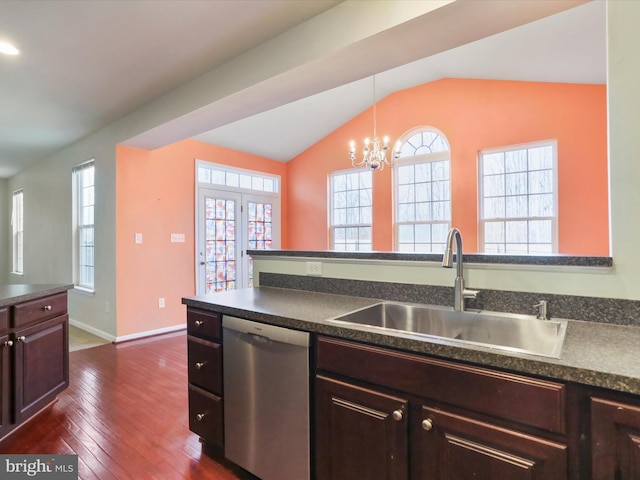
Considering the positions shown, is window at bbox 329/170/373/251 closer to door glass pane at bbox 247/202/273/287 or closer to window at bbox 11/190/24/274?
door glass pane at bbox 247/202/273/287

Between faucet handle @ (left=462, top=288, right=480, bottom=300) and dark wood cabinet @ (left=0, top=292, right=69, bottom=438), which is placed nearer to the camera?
faucet handle @ (left=462, top=288, right=480, bottom=300)

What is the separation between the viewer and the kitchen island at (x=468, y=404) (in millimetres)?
895

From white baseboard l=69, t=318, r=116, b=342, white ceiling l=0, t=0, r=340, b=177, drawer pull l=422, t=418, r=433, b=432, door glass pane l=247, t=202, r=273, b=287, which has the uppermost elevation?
white ceiling l=0, t=0, r=340, b=177

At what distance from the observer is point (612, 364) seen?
3.00 ft

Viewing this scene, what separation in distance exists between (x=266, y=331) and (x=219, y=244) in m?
3.92

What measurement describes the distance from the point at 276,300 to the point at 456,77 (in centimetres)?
415

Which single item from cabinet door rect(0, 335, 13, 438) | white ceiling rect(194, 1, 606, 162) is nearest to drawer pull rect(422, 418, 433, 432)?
cabinet door rect(0, 335, 13, 438)

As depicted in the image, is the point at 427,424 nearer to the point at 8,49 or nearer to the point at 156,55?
the point at 156,55

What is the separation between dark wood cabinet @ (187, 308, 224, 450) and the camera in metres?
1.81

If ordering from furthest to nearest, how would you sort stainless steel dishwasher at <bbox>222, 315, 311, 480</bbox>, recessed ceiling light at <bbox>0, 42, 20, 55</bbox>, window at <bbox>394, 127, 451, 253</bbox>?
1. window at <bbox>394, 127, 451, 253</bbox>
2. recessed ceiling light at <bbox>0, 42, 20, 55</bbox>
3. stainless steel dishwasher at <bbox>222, 315, 311, 480</bbox>

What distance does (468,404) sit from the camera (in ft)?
3.50

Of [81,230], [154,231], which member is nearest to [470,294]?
[154,231]

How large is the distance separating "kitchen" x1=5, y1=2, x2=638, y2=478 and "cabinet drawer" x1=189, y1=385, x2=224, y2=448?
2.87 feet

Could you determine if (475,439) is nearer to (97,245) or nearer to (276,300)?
(276,300)
